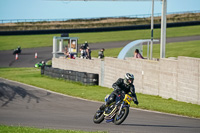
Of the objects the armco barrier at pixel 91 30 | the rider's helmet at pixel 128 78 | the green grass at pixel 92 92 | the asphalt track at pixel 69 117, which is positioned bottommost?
the asphalt track at pixel 69 117

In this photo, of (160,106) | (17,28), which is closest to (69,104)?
(160,106)

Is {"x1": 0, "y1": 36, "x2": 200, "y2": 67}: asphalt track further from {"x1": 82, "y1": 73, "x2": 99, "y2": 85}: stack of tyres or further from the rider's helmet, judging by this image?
the rider's helmet

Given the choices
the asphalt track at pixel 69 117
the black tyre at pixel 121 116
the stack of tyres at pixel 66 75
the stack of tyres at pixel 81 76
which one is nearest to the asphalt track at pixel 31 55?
the stack of tyres at pixel 66 75

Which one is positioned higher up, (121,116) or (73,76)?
(73,76)

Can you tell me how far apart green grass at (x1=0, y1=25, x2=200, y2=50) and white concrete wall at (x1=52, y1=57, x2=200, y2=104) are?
3113 cm

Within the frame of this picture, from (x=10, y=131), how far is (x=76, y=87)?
15230 millimetres

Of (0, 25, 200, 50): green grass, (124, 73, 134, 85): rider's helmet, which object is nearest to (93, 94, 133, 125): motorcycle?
(124, 73, 134, 85): rider's helmet

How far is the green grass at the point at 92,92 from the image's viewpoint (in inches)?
675

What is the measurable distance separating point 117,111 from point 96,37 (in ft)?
164

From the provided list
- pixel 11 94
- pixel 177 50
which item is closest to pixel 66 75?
pixel 11 94

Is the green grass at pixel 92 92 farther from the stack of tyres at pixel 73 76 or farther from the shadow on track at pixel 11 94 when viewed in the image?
the shadow on track at pixel 11 94

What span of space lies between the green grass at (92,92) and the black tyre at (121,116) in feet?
14.0

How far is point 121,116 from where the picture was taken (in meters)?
12.4

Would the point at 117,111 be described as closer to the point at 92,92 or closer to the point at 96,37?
the point at 92,92
